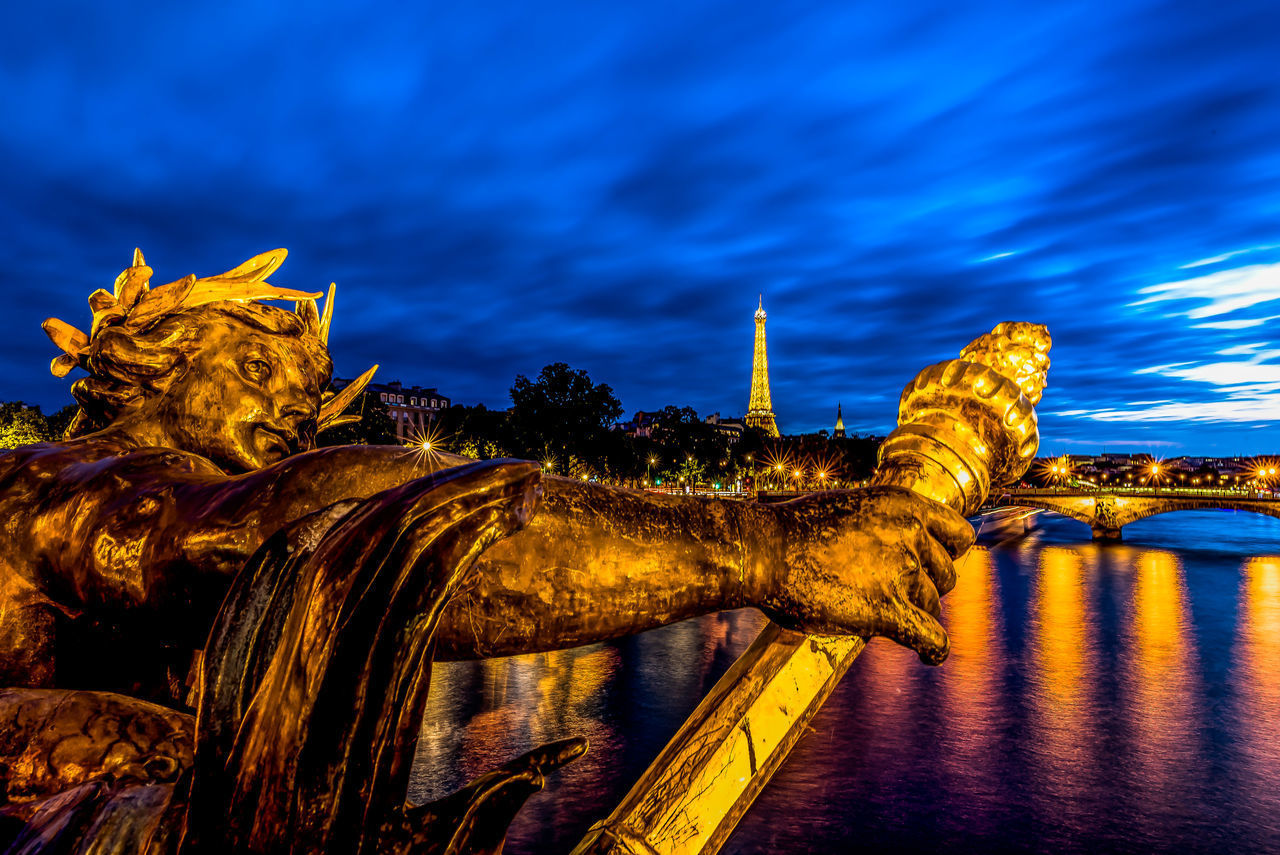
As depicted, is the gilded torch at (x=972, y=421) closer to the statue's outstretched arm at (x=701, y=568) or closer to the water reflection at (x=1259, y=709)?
the statue's outstretched arm at (x=701, y=568)

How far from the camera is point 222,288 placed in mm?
1622

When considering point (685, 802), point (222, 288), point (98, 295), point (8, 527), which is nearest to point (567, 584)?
point (685, 802)

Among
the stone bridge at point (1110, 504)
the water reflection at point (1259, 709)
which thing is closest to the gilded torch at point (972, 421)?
the water reflection at point (1259, 709)

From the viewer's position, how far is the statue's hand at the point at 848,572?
1178 millimetres

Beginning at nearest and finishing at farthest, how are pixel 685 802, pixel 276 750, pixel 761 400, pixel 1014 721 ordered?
pixel 276 750 → pixel 685 802 → pixel 1014 721 → pixel 761 400

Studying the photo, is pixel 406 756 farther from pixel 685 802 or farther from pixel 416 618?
pixel 685 802

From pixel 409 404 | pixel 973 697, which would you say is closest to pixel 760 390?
pixel 409 404

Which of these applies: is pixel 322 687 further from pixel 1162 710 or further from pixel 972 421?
pixel 1162 710

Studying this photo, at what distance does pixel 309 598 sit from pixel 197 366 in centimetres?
100

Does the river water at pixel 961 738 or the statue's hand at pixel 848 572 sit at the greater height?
the statue's hand at pixel 848 572

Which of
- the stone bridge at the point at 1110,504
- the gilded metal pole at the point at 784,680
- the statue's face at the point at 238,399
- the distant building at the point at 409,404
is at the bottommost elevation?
the stone bridge at the point at 1110,504

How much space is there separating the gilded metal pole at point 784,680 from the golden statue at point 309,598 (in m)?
0.24

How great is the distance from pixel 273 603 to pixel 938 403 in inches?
50.7

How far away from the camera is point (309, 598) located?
0.80 m
